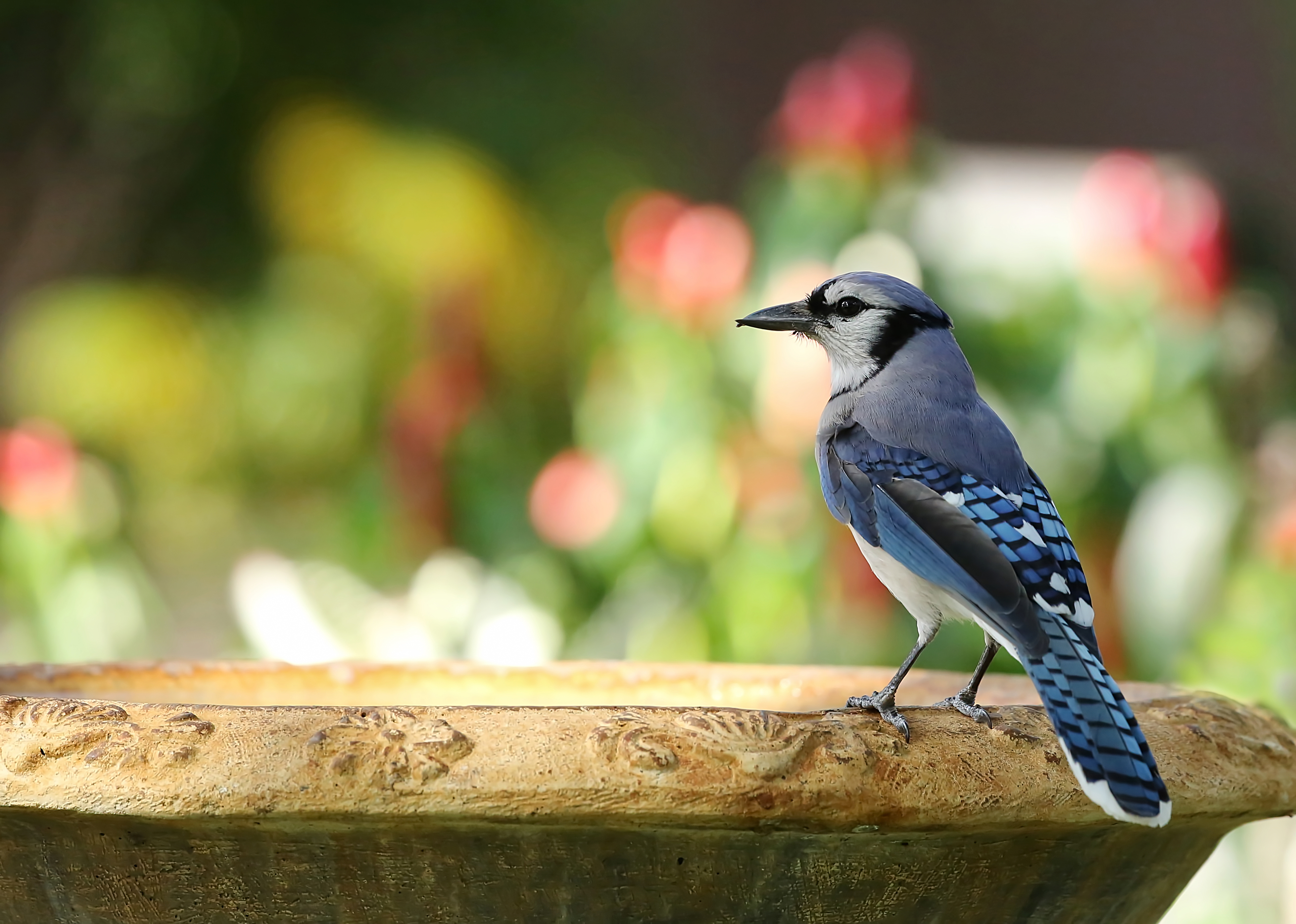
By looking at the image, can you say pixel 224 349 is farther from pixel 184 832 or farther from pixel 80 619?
pixel 184 832

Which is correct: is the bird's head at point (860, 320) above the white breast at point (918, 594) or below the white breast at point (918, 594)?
above

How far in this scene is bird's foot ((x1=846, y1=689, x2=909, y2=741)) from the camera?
3.84ft

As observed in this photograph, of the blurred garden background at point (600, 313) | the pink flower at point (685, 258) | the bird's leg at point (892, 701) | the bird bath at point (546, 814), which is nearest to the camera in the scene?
the bird bath at point (546, 814)

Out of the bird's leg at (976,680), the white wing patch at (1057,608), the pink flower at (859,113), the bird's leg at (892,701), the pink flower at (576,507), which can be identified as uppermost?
the pink flower at (859,113)

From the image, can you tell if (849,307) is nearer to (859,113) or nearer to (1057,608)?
(1057,608)

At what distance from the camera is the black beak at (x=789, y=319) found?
5.85 feet

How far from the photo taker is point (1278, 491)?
9.39 ft

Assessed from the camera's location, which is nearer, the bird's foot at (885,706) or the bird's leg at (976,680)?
the bird's foot at (885,706)

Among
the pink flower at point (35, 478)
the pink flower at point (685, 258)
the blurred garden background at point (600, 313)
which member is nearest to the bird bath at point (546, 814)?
the blurred garden background at point (600, 313)

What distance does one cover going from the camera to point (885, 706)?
1.24m

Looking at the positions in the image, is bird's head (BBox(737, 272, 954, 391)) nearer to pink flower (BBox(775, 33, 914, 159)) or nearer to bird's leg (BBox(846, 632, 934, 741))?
bird's leg (BBox(846, 632, 934, 741))

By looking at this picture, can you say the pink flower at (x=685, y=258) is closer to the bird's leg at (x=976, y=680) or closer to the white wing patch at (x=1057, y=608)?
the bird's leg at (x=976, y=680)

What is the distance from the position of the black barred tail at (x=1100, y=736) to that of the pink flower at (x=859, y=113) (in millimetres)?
2101

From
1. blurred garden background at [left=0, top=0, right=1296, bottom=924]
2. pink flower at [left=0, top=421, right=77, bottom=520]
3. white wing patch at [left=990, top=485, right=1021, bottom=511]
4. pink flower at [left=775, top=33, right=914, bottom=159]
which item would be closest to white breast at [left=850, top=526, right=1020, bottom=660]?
white wing patch at [left=990, top=485, right=1021, bottom=511]
